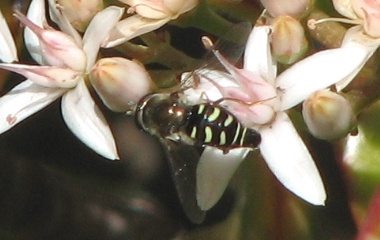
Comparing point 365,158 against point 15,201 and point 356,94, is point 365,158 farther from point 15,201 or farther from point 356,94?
point 15,201

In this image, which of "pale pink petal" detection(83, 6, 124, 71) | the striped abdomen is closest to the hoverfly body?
the striped abdomen

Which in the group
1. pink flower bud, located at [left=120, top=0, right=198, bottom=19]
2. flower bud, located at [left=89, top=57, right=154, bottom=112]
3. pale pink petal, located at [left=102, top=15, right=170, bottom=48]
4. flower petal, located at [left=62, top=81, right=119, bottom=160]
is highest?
pink flower bud, located at [left=120, top=0, right=198, bottom=19]

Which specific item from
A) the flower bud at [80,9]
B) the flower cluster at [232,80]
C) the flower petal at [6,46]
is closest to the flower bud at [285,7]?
the flower cluster at [232,80]

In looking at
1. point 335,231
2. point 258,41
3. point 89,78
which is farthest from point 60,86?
point 335,231

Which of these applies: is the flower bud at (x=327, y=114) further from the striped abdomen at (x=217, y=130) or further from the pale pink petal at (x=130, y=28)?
the pale pink petal at (x=130, y=28)

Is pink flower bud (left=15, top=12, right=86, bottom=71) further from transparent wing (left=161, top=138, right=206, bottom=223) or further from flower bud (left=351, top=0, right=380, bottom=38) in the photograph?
flower bud (left=351, top=0, right=380, bottom=38)

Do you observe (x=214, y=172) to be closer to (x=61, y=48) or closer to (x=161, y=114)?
(x=161, y=114)
